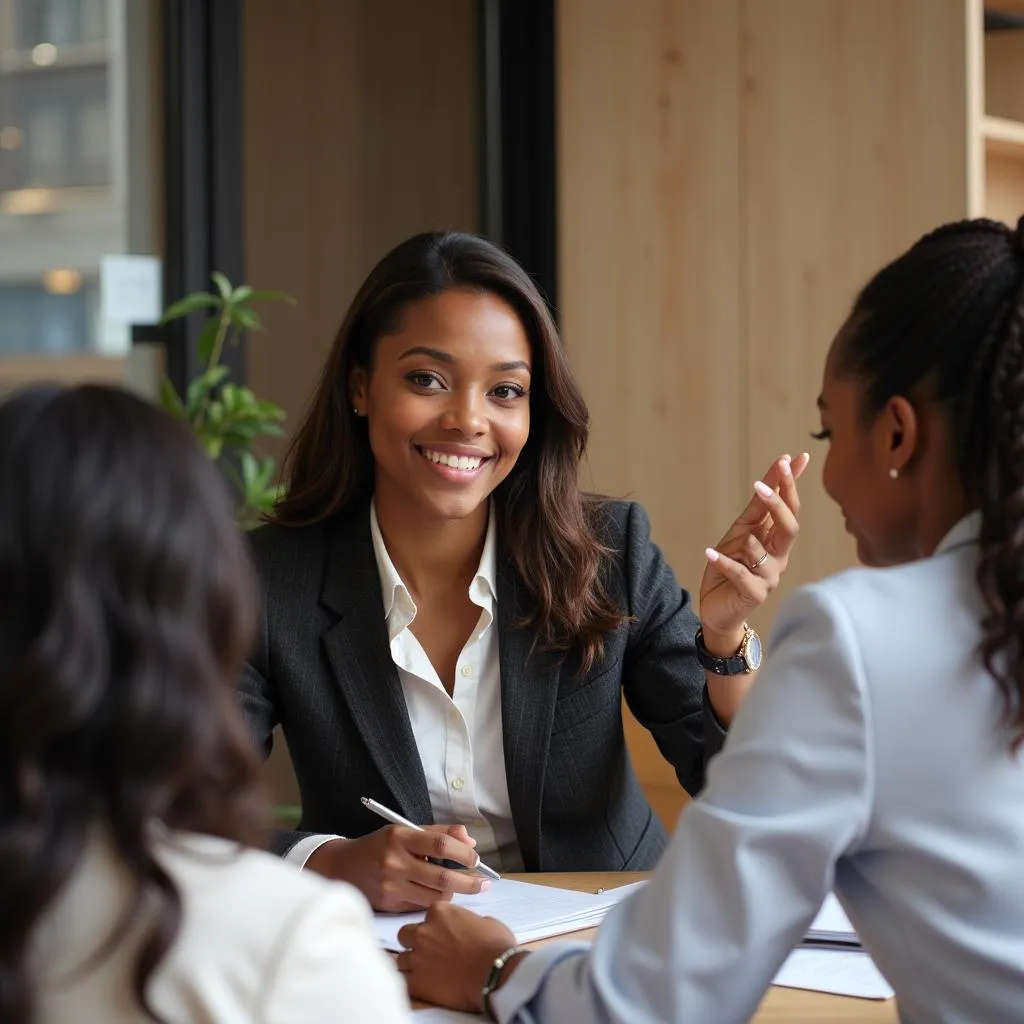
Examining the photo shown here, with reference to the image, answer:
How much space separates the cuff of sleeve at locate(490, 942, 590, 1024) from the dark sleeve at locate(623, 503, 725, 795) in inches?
31.1

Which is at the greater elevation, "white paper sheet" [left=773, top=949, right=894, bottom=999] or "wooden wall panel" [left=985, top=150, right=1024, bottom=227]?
"wooden wall panel" [left=985, top=150, right=1024, bottom=227]

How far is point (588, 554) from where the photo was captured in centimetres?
202

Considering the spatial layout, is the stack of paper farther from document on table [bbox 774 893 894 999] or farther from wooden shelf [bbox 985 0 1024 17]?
wooden shelf [bbox 985 0 1024 17]

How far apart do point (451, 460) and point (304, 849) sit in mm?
541

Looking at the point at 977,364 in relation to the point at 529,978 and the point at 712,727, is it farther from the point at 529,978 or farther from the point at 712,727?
the point at 712,727

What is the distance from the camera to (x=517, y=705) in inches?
75.8

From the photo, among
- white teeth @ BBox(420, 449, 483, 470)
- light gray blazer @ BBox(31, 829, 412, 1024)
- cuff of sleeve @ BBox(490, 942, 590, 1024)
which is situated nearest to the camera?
light gray blazer @ BBox(31, 829, 412, 1024)

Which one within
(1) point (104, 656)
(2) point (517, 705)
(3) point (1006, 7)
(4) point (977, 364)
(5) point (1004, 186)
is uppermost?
(3) point (1006, 7)

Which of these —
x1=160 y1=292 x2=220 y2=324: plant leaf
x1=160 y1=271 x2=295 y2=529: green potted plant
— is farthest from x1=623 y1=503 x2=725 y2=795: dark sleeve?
x1=160 y1=292 x2=220 y2=324: plant leaf

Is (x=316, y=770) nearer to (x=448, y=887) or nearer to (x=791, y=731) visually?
(x=448, y=887)

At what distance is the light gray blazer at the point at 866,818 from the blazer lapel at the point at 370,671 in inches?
32.7

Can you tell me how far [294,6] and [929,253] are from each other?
9.54 feet

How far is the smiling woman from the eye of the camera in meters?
1.91

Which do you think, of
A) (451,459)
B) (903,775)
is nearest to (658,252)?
(451,459)
